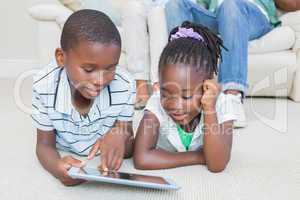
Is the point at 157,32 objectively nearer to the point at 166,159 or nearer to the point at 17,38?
the point at 166,159

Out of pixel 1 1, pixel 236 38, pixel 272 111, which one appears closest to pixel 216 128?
pixel 236 38

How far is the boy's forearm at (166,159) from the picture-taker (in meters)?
1.01

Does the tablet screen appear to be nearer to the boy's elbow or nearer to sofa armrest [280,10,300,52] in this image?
the boy's elbow

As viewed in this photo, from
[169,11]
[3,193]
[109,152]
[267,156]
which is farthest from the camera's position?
[169,11]

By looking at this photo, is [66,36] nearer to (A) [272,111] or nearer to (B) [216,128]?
(B) [216,128]

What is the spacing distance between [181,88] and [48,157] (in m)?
0.35

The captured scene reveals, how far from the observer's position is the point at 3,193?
89 centimetres

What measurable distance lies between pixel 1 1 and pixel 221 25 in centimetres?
161

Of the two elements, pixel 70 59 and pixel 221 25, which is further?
pixel 221 25

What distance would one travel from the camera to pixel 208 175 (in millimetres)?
998

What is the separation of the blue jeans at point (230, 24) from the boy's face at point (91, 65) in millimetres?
671

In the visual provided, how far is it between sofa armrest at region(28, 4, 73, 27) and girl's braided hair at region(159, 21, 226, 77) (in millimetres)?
955

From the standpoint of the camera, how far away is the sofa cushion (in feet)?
6.01

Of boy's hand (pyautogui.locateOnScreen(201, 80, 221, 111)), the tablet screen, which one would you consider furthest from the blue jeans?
the tablet screen
